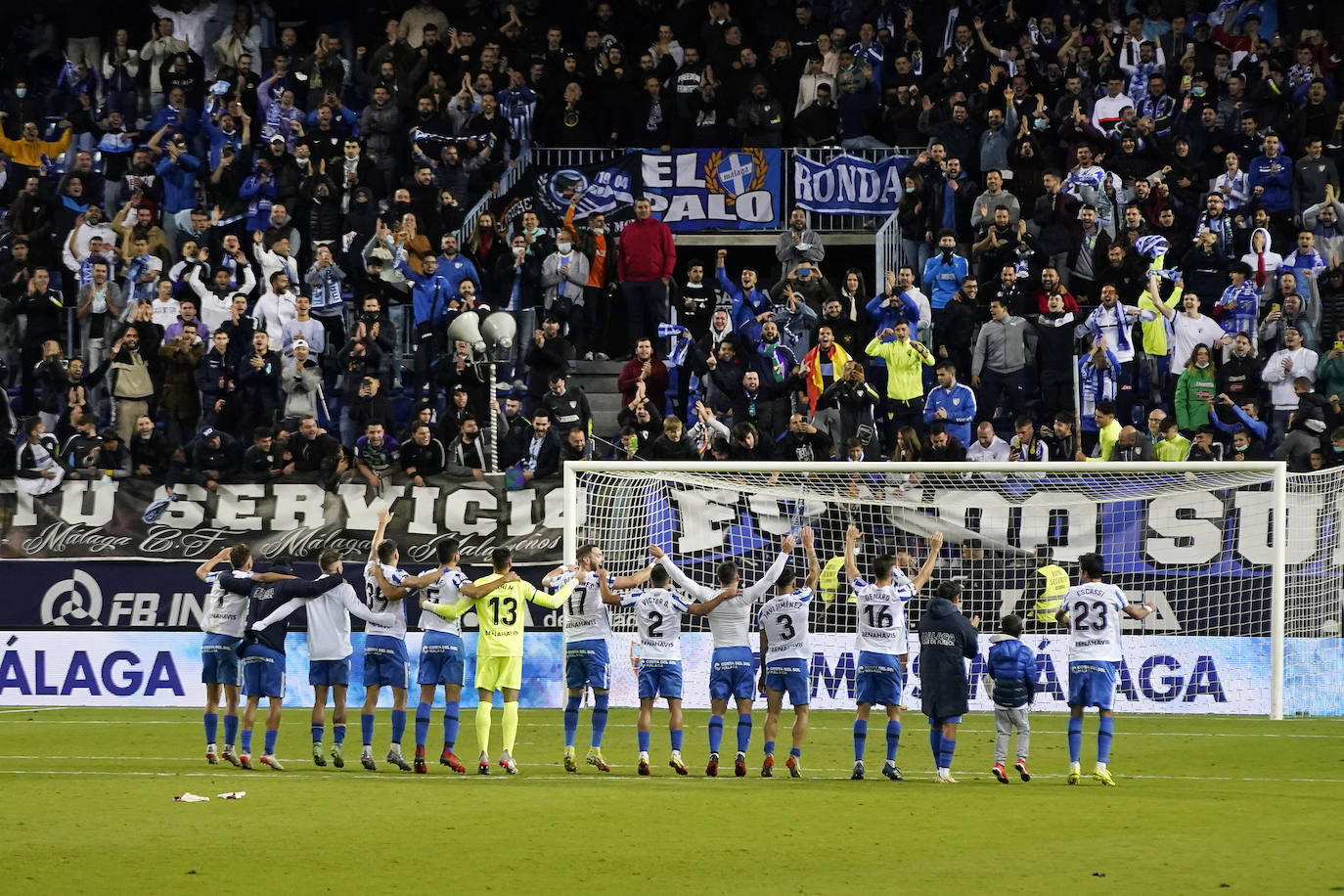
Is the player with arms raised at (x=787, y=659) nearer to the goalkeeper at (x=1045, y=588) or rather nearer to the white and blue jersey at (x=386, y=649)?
the white and blue jersey at (x=386, y=649)

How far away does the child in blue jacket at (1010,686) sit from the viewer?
48.3 feet

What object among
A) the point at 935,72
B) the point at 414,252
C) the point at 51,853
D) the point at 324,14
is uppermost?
the point at 324,14

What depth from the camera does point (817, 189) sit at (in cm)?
2731

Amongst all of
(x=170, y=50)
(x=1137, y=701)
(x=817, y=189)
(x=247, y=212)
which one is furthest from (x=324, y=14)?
(x=1137, y=701)

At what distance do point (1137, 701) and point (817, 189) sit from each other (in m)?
10.00

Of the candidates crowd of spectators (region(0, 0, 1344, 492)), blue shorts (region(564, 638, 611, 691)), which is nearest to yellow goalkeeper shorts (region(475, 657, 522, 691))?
blue shorts (region(564, 638, 611, 691))

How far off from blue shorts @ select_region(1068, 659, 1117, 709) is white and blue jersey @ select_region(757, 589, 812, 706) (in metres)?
2.21

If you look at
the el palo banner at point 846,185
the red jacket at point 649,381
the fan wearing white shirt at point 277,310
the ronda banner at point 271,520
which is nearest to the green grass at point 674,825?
the ronda banner at point 271,520

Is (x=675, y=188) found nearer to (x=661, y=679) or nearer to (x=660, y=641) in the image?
(x=660, y=641)

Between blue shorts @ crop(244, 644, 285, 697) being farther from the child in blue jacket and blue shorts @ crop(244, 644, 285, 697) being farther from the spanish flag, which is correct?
the spanish flag

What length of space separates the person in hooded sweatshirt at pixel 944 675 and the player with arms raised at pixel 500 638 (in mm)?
3087

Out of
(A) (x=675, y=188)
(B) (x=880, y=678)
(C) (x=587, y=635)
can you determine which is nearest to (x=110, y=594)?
(C) (x=587, y=635)

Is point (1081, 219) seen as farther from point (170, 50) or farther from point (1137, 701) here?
point (170, 50)

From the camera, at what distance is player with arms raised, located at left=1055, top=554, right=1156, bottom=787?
1488 cm
